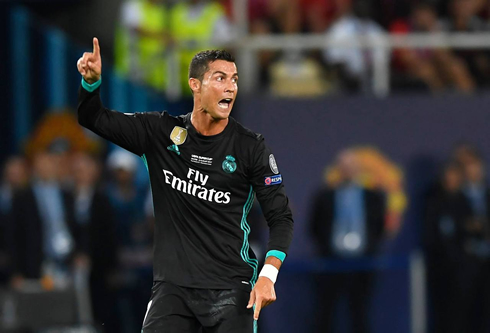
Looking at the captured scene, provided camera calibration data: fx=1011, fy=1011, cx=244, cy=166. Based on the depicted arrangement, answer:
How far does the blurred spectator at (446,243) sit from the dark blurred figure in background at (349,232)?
0.63 meters

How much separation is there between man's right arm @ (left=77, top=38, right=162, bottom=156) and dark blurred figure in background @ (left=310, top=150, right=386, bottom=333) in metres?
6.08

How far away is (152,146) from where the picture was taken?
20.0 ft

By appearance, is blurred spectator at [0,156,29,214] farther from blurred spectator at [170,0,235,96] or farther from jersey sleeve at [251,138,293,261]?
jersey sleeve at [251,138,293,261]

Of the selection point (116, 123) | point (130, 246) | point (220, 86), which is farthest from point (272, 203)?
point (130, 246)

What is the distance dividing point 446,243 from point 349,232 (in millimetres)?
1174

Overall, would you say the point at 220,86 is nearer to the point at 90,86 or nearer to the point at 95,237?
the point at 90,86

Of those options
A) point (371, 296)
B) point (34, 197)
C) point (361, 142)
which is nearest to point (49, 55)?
point (34, 197)

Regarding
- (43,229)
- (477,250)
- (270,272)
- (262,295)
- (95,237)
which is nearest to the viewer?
(262,295)

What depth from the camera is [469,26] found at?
12516mm

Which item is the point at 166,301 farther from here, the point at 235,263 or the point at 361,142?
the point at 361,142

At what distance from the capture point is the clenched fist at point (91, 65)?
5.68m

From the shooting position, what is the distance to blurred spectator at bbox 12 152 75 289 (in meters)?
11.1

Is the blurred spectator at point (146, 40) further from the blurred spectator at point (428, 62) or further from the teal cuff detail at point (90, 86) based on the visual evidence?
the teal cuff detail at point (90, 86)

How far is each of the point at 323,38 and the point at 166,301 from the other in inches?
267
